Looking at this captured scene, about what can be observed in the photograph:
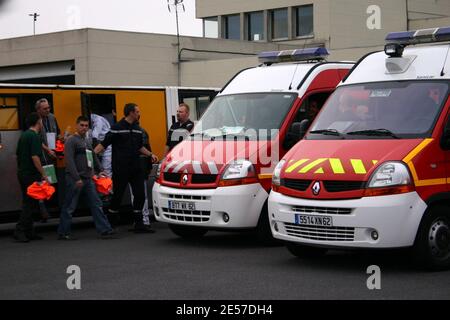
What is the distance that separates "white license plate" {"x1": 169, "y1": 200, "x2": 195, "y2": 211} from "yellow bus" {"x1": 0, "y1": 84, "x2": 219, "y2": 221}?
9.54 ft

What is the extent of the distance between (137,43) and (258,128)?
86.7ft

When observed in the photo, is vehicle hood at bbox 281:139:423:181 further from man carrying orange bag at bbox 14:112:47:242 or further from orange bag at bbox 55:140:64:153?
orange bag at bbox 55:140:64:153

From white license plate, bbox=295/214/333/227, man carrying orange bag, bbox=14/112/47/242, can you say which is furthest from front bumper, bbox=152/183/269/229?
man carrying orange bag, bbox=14/112/47/242

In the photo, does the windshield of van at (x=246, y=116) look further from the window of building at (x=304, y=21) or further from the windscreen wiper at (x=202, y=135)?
the window of building at (x=304, y=21)

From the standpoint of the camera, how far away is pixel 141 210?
1313 centimetres

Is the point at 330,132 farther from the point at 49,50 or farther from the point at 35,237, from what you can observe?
the point at 49,50

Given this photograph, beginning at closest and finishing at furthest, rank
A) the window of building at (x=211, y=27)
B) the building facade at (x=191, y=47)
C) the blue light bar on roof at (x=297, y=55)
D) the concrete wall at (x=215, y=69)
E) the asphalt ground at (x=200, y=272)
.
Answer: the asphalt ground at (x=200, y=272) < the blue light bar on roof at (x=297, y=55) < the building facade at (x=191, y=47) < the concrete wall at (x=215, y=69) < the window of building at (x=211, y=27)

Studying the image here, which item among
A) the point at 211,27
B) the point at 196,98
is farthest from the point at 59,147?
the point at 211,27

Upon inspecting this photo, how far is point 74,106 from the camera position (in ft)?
45.9

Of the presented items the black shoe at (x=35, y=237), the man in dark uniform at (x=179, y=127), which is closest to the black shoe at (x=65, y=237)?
the black shoe at (x=35, y=237)

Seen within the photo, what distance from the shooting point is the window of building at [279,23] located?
51281 millimetres

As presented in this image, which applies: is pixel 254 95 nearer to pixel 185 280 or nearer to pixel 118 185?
pixel 118 185

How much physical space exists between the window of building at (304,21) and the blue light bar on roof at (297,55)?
37050 millimetres

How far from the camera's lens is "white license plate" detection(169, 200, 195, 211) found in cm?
1109
